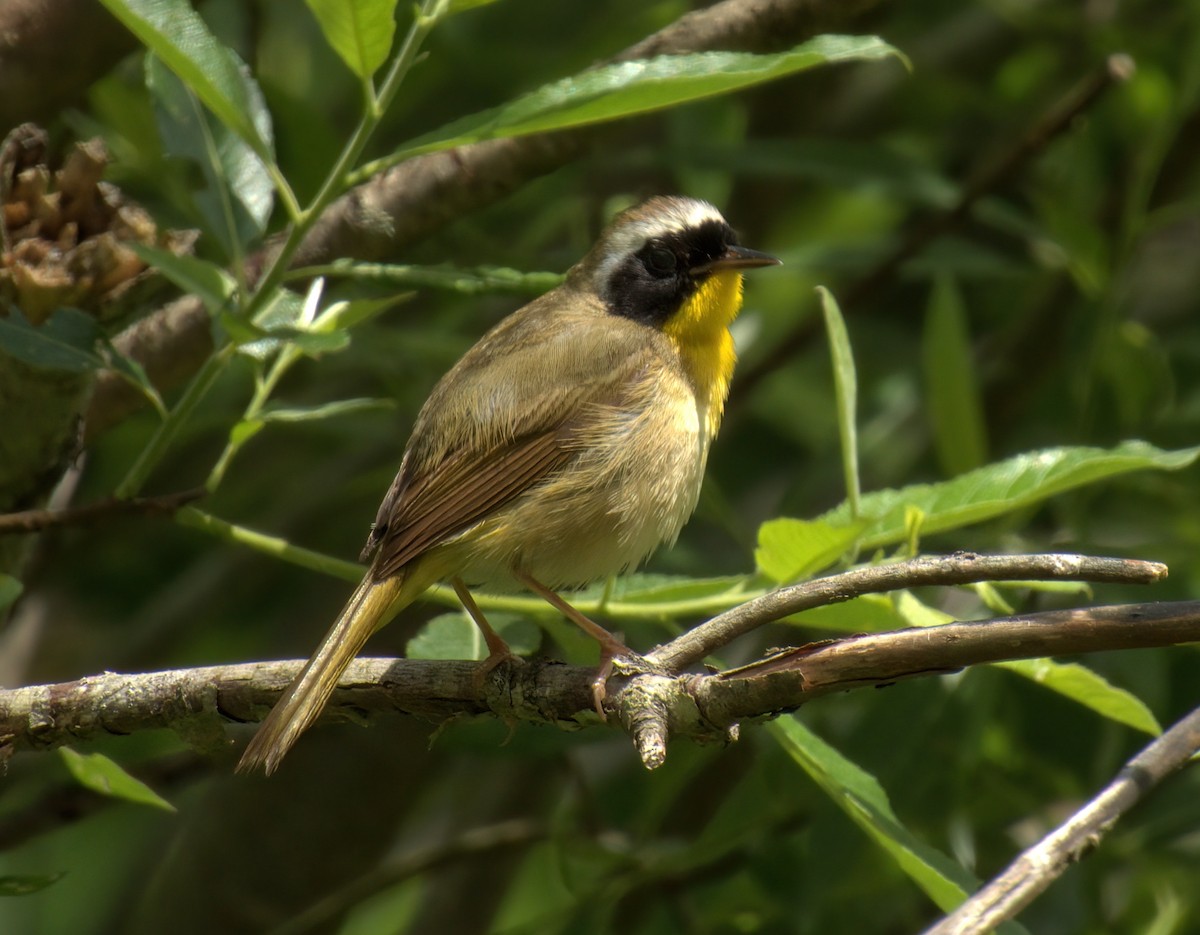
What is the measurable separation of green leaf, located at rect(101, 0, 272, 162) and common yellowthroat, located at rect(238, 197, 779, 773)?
3.03 feet

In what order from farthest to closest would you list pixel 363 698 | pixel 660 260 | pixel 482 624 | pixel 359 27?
pixel 660 260, pixel 482 624, pixel 363 698, pixel 359 27

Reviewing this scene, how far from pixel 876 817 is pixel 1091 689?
0.50 metres

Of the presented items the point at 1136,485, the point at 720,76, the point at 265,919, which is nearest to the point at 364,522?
the point at 265,919

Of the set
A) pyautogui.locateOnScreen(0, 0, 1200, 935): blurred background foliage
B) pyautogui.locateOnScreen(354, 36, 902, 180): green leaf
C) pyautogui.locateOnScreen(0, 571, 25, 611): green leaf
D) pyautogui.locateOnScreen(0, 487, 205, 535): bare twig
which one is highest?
pyautogui.locateOnScreen(354, 36, 902, 180): green leaf

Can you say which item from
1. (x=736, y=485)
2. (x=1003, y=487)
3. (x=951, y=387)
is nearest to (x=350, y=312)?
(x=1003, y=487)

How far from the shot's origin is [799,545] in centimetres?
292

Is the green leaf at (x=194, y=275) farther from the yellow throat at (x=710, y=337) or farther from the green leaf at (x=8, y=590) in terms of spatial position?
the yellow throat at (x=710, y=337)

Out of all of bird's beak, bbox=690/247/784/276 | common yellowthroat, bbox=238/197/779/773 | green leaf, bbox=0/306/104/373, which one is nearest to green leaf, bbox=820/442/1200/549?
common yellowthroat, bbox=238/197/779/773

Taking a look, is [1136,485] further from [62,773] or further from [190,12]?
[62,773]

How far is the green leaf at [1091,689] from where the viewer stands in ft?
9.34

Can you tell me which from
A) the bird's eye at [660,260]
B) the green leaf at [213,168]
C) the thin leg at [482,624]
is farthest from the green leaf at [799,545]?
the bird's eye at [660,260]

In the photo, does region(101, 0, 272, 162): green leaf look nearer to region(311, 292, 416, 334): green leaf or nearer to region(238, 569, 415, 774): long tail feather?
region(311, 292, 416, 334): green leaf

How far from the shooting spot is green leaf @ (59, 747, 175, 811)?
2863 millimetres

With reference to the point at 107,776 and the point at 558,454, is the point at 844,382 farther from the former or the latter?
the point at 107,776
